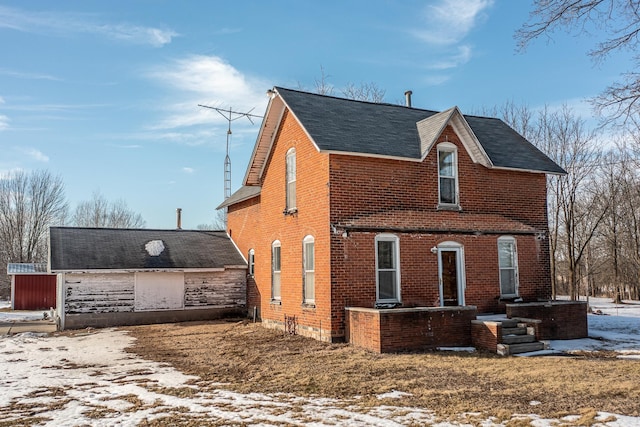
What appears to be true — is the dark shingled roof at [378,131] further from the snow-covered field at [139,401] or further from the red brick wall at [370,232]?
the snow-covered field at [139,401]

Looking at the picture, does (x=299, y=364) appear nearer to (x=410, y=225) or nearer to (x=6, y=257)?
(x=410, y=225)

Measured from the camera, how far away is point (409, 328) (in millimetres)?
→ 12367

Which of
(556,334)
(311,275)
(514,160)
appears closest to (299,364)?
(311,275)

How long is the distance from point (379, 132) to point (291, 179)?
10.6 feet

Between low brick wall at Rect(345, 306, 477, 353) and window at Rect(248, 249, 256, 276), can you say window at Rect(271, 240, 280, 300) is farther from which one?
window at Rect(248, 249, 256, 276)

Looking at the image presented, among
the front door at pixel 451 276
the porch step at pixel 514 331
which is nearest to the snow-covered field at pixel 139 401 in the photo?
the porch step at pixel 514 331

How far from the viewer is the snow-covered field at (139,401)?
680 centimetres

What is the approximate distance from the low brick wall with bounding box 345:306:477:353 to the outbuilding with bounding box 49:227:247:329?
10.7 m

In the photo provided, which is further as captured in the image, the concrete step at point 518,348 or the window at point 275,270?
the window at point 275,270

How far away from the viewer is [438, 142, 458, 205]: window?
51.4 ft

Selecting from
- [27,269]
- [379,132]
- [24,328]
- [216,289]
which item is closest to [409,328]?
[379,132]

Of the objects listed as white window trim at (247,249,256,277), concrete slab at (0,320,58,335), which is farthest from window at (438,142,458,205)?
concrete slab at (0,320,58,335)

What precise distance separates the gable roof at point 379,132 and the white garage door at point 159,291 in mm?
6307

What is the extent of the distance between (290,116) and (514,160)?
292 inches
